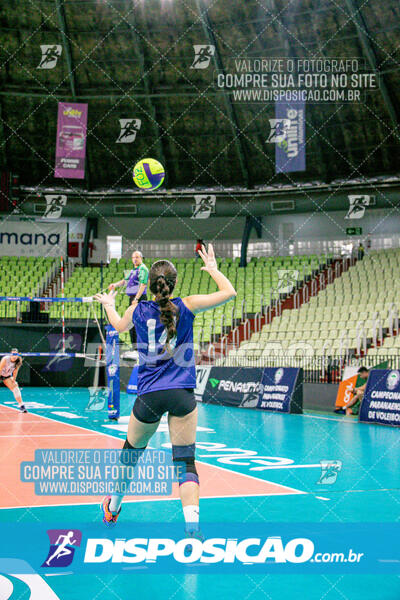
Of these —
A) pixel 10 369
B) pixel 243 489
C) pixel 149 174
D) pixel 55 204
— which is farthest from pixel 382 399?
pixel 55 204

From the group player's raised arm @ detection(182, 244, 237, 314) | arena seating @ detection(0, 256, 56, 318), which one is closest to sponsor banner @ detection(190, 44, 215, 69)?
arena seating @ detection(0, 256, 56, 318)

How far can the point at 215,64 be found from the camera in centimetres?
2855

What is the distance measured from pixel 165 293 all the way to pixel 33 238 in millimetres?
31927

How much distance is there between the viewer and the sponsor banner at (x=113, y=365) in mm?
13328

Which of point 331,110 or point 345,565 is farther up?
point 331,110

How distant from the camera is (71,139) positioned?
28078 millimetres

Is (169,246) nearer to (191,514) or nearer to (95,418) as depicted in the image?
(95,418)

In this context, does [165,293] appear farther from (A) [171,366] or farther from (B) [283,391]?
(B) [283,391]

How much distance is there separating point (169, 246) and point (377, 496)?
2929 cm

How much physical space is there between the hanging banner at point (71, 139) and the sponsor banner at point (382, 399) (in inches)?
655

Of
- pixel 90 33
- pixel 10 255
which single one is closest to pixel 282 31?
pixel 90 33

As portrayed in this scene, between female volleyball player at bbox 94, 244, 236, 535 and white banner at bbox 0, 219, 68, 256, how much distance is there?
101 ft

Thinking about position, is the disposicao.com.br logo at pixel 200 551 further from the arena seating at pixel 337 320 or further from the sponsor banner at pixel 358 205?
the sponsor banner at pixel 358 205

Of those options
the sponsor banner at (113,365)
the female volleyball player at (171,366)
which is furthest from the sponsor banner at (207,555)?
the sponsor banner at (113,365)
